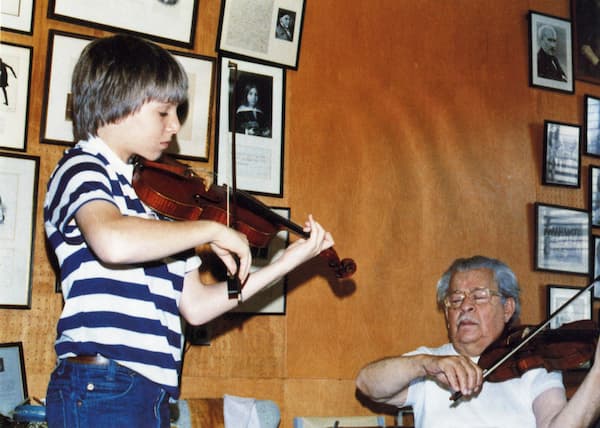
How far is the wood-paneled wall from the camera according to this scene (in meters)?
3.11

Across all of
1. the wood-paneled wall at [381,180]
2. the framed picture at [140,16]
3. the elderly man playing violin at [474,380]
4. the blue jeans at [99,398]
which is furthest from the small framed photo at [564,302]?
the blue jeans at [99,398]

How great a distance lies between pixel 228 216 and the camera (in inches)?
90.5

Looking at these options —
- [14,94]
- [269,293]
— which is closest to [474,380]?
[269,293]

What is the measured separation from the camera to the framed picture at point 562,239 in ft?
13.0

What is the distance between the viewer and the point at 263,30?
3.36 meters

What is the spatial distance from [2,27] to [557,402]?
2.40m

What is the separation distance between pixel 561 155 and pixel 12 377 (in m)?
2.87

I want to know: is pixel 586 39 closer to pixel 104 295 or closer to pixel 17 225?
pixel 17 225

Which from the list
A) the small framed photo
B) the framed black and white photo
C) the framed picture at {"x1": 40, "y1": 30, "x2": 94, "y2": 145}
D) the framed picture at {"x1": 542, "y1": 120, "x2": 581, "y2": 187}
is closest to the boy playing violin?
the framed picture at {"x1": 40, "y1": 30, "x2": 94, "y2": 145}

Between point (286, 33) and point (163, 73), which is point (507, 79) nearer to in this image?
point (286, 33)

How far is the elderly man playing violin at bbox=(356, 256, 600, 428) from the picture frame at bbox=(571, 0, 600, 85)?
161cm

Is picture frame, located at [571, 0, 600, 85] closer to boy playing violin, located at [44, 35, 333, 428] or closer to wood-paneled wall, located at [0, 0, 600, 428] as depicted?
wood-paneled wall, located at [0, 0, 600, 428]

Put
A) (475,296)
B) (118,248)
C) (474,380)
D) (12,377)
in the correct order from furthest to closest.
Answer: (475,296) → (12,377) → (474,380) → (118,248)

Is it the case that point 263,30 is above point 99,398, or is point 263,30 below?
Answer: above
